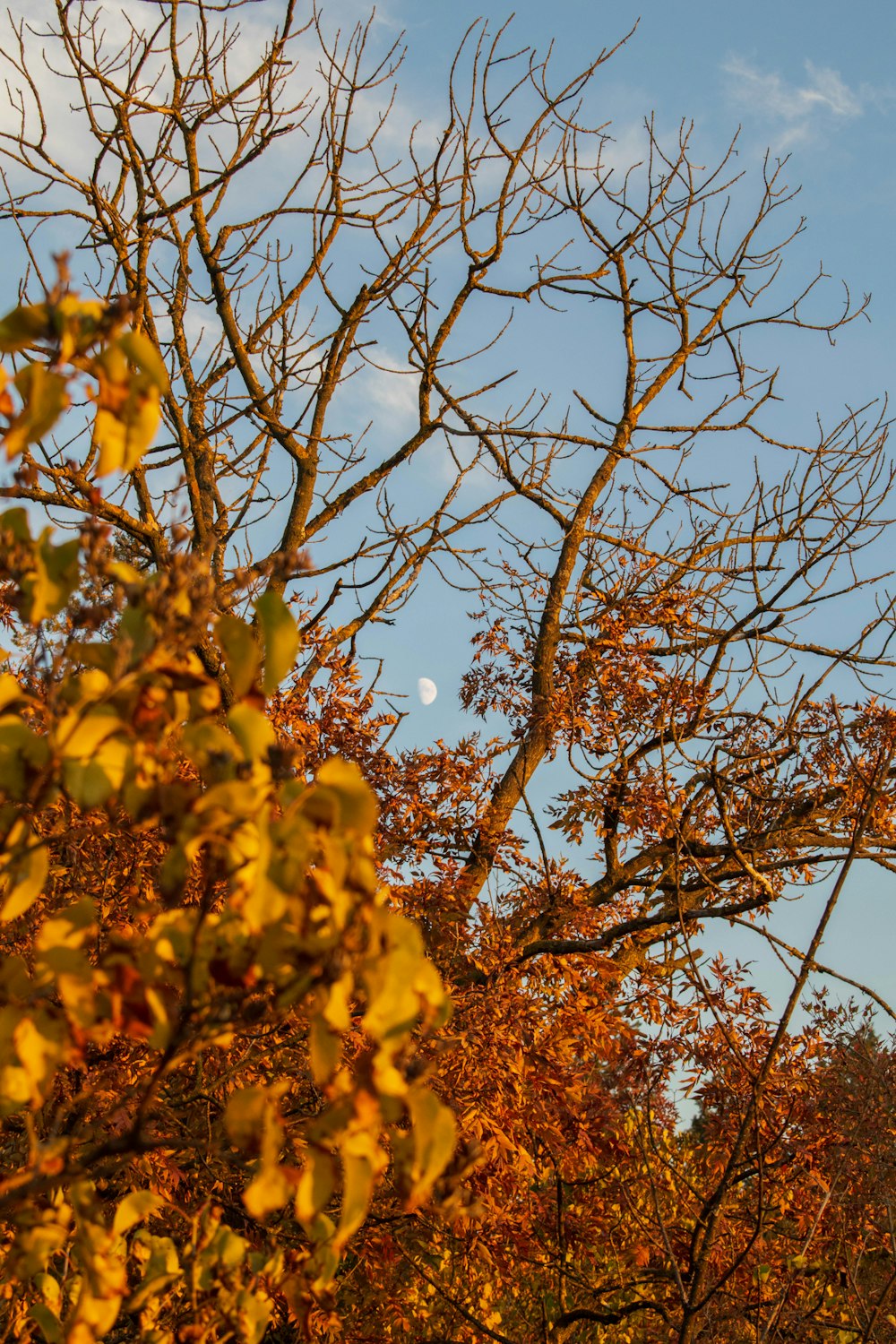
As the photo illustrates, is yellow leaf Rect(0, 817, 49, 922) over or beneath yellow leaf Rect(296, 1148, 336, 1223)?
over

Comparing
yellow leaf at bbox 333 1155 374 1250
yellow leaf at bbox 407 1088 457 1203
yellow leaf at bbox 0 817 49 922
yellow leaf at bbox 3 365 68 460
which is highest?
yellow leaf at bbox 3 365 68 460

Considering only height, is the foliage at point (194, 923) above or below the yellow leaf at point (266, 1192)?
above

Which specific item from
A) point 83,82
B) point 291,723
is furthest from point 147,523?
point 83,82

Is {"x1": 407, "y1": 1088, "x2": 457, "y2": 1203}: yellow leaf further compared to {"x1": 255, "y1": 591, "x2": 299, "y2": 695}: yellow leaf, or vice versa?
{"x1": 255, "y1": 591, "x2": 299, "y2": 695}: yellow leaf

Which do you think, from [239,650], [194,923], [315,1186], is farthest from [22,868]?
[315,1186]

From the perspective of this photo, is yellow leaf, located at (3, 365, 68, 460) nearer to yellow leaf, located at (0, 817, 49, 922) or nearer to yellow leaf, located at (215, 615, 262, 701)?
yellow leaf, located at (215, 615, 262, 701)

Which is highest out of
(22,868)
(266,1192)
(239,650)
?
(239,650)

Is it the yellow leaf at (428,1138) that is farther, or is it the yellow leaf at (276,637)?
the yellow leaf at (276,637)

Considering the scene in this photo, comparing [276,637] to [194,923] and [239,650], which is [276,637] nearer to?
[239,650]

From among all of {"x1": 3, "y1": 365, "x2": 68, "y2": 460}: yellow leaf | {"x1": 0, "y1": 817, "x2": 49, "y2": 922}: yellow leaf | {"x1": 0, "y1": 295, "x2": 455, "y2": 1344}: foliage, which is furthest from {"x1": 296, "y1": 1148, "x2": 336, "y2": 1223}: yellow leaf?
{"x1": 3, "y1": 365, "x2": 68, "y2": 460}: yellow leaf

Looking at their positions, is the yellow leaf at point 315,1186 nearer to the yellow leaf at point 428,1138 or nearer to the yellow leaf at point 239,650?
the yellow leaf at point 428,1138

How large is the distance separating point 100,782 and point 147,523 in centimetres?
422

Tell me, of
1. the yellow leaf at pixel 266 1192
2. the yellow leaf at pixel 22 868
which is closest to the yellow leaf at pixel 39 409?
the yellow leaf at pixel 22 868


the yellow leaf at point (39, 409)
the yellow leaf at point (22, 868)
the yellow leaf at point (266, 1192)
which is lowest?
the yellow leaf at point (266, 1192)
